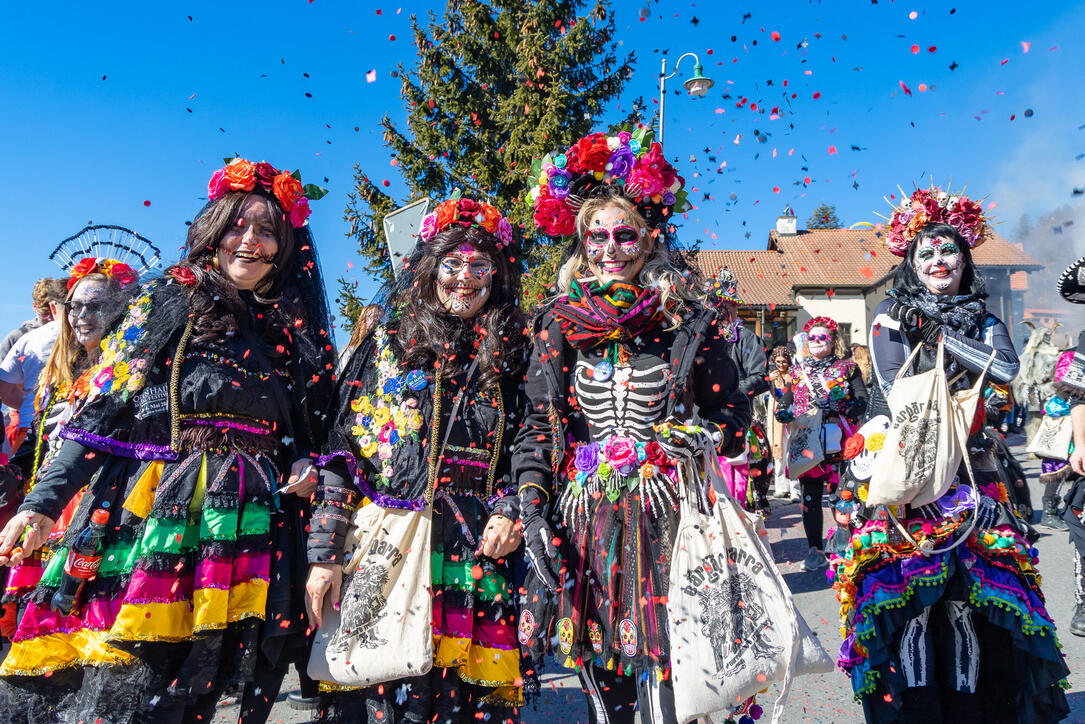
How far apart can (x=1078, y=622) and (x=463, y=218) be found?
4.49 meters

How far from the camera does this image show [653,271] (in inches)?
101

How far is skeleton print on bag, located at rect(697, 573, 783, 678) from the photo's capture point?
6.95 feet

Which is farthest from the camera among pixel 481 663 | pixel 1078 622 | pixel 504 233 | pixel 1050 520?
pixel 1050 520

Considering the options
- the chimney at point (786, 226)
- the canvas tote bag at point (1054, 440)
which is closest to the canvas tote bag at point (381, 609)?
the canvas tote bag at point (1054, 440)

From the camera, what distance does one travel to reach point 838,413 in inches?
254

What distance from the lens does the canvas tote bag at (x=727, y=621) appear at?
2098 mm

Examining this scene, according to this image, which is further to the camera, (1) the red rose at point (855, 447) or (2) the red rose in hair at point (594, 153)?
(1) the red rose at point (855, 447)

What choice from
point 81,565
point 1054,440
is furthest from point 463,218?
point 1054,440

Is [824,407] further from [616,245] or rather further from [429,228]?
[429,228]

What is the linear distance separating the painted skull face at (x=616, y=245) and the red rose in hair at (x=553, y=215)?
225 mm

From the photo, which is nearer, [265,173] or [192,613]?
[192,613]

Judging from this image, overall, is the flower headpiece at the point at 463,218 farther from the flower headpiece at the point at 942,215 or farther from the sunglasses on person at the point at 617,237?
the flower headpiece at the point at 942,215

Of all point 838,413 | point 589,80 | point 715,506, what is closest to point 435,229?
point 715,506

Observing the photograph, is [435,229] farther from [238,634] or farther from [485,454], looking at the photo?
[238,634]
